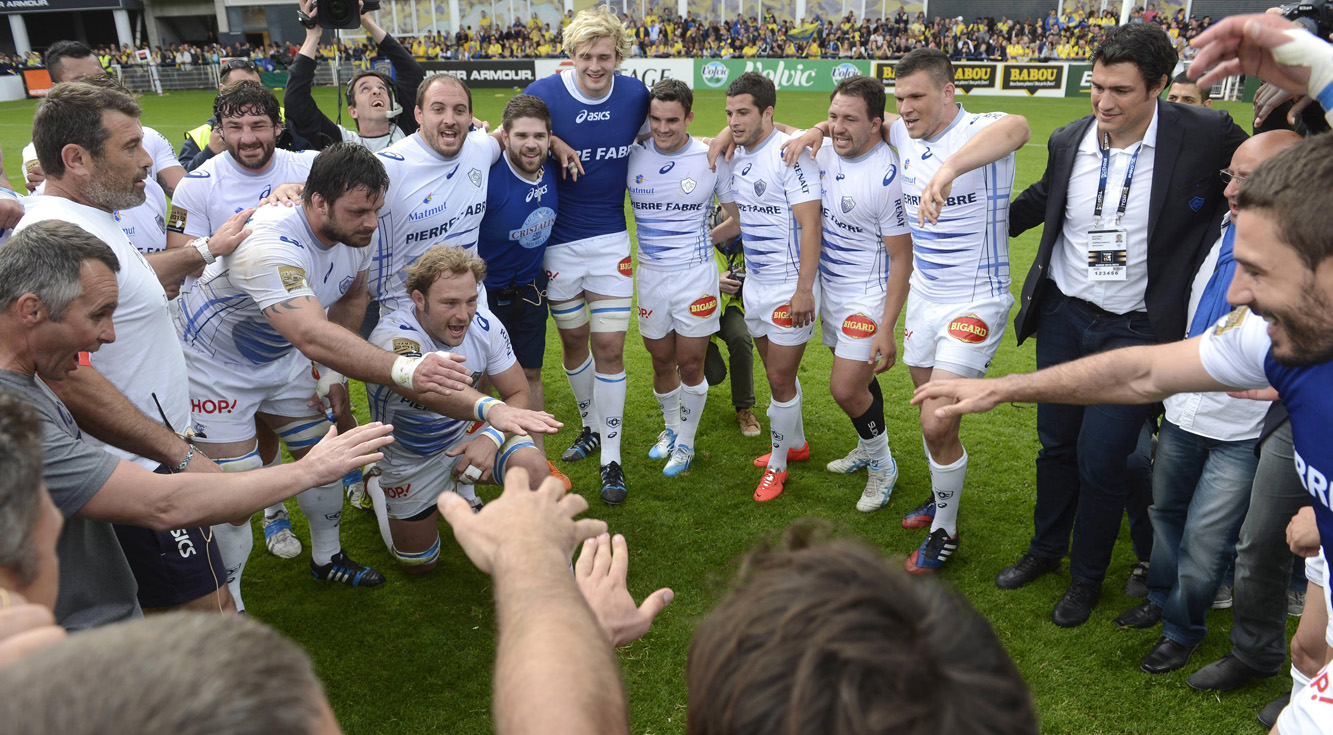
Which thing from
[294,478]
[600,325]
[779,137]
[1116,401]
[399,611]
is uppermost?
[779,137]

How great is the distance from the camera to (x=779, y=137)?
18.4 ft

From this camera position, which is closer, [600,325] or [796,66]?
[600,325]

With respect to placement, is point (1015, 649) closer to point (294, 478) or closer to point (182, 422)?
point (294, 478)

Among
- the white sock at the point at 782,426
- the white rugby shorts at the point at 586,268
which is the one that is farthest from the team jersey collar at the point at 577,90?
the white sock at the point at 782,426

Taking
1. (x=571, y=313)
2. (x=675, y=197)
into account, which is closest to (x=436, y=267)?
(x=571, y=313)

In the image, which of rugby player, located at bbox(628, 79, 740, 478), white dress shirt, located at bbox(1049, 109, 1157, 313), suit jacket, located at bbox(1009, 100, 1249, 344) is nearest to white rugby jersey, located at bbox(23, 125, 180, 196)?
rugby player, located at bbox(628, 79, 740, 478)

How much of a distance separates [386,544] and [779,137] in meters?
3.67

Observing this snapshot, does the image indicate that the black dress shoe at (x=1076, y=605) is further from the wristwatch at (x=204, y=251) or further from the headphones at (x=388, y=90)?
the headphones at (x=388, y=90)

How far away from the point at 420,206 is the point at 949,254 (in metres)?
3.11

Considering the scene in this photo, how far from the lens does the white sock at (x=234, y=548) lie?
13.1ft

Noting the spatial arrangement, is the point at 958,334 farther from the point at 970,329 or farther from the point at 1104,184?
the point at 1104,184

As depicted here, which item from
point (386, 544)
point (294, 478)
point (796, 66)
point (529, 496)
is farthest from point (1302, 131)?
point (796, 66)

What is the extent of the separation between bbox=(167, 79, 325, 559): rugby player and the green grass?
0.62m

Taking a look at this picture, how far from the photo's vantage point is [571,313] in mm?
5957
